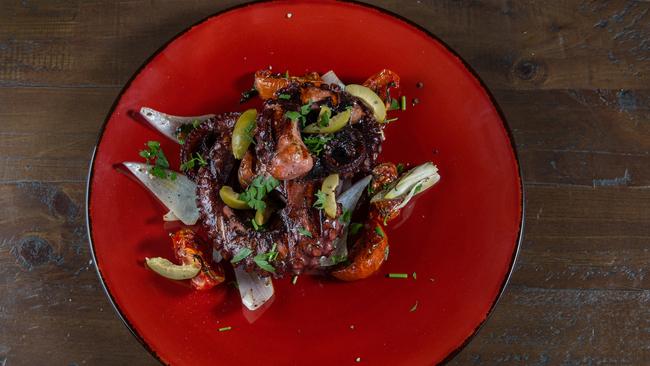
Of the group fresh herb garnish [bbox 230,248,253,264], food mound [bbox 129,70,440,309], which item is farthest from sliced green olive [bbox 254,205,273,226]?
fresh herb garnish [bbox 230,248,253,264]

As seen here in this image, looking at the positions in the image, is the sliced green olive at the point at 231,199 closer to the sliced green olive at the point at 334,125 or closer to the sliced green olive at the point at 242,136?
the sliced green olive at the point at 242,136

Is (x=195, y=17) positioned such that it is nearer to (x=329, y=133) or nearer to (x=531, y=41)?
(x=329, y=133)

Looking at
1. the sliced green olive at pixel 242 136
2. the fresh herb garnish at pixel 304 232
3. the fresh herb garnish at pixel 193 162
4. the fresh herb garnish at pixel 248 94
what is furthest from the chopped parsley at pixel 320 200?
the fresh herb garnish at pixel 248 94

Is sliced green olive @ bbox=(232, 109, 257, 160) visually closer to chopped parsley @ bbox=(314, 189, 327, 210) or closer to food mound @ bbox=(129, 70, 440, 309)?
food mound @ bbox=(129, 70, 440, 309)

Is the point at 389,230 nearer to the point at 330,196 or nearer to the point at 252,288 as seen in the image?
the point at 330,196

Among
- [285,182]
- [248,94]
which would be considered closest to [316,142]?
[285,182]

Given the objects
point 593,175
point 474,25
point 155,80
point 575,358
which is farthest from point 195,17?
point 575,358
